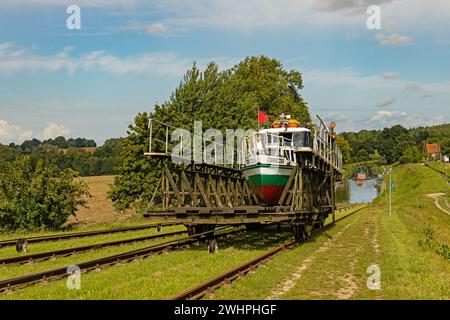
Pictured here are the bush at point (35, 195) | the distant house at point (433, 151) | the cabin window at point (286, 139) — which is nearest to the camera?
the cabin window at point (286, 139)

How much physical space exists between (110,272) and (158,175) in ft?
92.1

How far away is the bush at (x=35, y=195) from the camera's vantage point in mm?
33781

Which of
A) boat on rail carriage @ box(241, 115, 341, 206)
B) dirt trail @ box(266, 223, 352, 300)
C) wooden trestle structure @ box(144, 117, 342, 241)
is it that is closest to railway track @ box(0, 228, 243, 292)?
wooden trestle structure @ box(144, 117, 342, 241)

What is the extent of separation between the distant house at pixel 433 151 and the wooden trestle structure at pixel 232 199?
17268cm

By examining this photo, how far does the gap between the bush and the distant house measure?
168m

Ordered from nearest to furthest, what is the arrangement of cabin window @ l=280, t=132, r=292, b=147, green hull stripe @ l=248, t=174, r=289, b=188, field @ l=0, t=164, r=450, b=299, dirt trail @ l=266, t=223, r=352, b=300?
field @ l=0, t=164, r=450, b=299 → dirt trail @ l=266, t=223, r=352, b=300 → green hull stripe @ l=248, t=174, r=289, b=188 → cabin window @ l=280, t=132, r=292, b=147

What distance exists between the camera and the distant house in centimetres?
18125

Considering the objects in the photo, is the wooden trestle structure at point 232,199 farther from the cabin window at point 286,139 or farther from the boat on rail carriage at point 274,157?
the cabin window at point 286,139

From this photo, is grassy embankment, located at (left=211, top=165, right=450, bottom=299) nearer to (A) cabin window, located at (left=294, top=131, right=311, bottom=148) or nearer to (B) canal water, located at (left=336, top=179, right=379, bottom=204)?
(A) cabin window, located at (left=294, top=131, right=311, bottom=148)

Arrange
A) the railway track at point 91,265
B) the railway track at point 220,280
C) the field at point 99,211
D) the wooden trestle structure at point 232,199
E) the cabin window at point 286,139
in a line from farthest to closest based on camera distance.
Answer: the field at point 99,211 → the cabin window at point 286,139 → the wooden trestle structure at point 232,199 → the railway track at point 91,265 → the railway track at point 220,280

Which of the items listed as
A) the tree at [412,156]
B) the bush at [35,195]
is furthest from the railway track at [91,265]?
the tree at [412,156]
